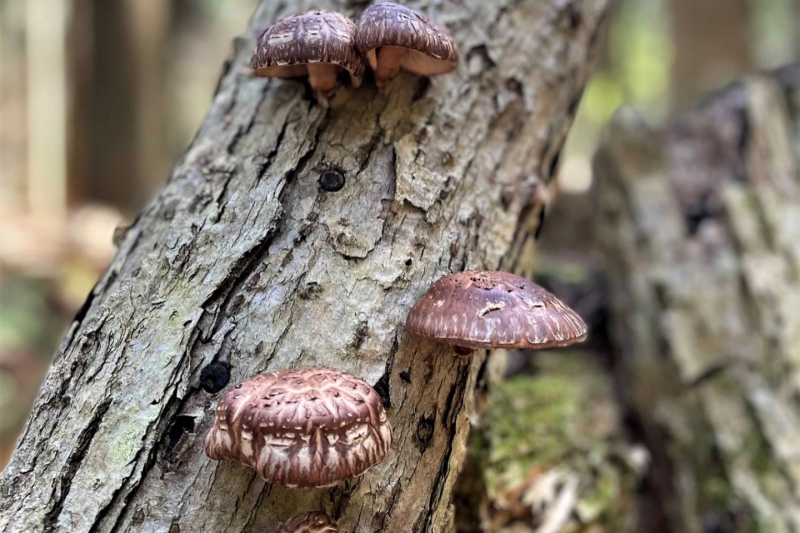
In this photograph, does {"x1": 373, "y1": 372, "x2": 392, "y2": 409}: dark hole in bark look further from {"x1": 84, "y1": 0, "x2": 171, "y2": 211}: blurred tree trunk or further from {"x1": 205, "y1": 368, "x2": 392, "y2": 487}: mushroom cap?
{"x1": 84, "y1": 0, "x2": 171, "y2": 211}: blurred tree trunk

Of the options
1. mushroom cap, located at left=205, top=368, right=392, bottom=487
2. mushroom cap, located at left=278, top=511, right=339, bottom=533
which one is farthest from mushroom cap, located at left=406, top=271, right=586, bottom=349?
mushroom cap, located at left=278, top=511, right=339, bottom=533

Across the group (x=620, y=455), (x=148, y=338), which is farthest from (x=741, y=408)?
(x=148, y=338)

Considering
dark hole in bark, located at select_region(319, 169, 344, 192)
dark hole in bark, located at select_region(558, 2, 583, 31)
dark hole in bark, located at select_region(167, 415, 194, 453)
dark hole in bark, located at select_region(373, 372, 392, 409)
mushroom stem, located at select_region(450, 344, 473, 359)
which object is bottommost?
dark hole in bark, located at select_region(167, 415, 194, 453)

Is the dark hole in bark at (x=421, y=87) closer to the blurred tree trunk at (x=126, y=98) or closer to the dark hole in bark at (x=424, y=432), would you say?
the dark hole in bark at (x=424, y=432)

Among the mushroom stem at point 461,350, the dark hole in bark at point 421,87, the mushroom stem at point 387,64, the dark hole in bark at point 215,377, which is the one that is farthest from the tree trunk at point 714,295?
the dark hole in bark at point 215,377

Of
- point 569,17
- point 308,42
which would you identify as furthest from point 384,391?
point 569,17

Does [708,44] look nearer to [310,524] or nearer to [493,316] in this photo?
[493,316]

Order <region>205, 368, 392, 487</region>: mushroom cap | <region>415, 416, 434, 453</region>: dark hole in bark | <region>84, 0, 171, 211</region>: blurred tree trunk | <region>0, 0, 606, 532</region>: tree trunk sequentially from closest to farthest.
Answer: <region>205, 368, 392, 487</region>: mushroom cap → <region>0, 0, 606, 532</region>: tree trunk → <region>415, 416, 434, 453</region>: dark hole in bark → <region>84, 0, 171, 211</region>: blurred tree trunk
